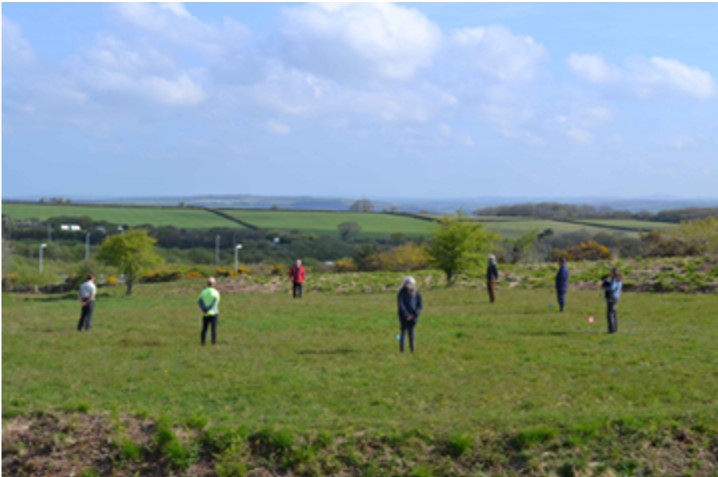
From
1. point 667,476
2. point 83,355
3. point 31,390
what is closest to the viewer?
point 667,476

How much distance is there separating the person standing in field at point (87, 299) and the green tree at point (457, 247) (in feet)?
57.9

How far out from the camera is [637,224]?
102 metres

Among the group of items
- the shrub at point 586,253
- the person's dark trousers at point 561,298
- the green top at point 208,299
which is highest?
the green top at point 208,299

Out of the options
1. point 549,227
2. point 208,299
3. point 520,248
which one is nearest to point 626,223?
point 549,227

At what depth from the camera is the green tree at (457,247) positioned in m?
37.5

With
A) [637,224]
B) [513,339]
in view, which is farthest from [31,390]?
[637,224]

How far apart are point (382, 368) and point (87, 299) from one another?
10860 millimetres

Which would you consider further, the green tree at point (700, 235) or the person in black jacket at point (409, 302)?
the green tree at point (700, 235)

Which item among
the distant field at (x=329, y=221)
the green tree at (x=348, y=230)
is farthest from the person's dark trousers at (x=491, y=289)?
the green tree at (x=348, y=230)

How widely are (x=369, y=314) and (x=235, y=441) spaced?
47.1ft

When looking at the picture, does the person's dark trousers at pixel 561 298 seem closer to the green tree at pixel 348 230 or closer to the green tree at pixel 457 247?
the green tree at pixel 457 247

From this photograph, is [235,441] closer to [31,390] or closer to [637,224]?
[31,390]

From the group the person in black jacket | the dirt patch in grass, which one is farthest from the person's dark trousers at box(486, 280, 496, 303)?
the dirt patch in grass

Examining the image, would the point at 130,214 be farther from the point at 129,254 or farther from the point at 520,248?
the point at 129,254
